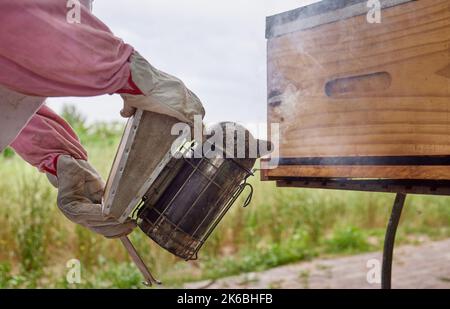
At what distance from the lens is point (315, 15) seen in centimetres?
194

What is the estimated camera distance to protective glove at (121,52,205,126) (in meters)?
1.47

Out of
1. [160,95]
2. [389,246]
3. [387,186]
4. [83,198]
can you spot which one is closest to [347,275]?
[389,246]

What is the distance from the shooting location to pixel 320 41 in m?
1.92

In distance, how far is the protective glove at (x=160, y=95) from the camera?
1470mm

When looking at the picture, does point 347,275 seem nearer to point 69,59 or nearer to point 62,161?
point 62,161

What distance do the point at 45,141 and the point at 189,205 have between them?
1.82 ft

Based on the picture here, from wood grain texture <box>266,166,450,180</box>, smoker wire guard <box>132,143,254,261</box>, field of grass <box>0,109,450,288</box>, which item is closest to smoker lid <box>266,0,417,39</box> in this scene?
wood grain texture <box>266,166,450,180</box>

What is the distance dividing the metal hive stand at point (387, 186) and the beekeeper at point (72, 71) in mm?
608

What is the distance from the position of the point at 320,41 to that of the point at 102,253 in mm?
3948

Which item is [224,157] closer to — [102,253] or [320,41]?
[320,41]

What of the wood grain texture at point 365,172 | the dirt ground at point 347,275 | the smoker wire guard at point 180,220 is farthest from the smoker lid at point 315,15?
the dirt ground at point 347,275

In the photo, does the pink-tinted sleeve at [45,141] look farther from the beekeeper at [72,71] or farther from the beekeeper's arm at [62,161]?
the beekeeper at [72,71]
